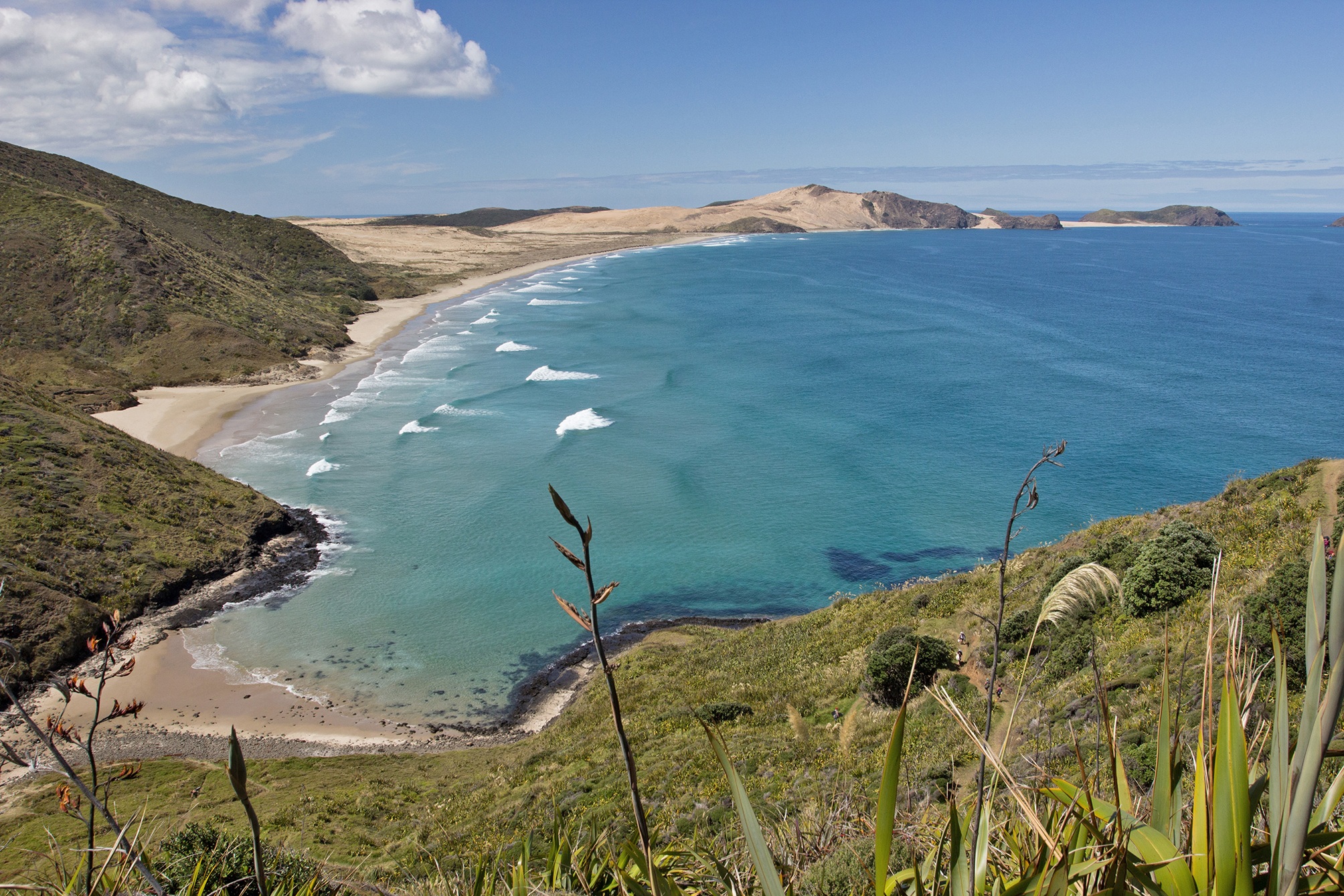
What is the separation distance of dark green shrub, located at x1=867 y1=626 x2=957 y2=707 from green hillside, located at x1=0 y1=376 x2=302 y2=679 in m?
22.2

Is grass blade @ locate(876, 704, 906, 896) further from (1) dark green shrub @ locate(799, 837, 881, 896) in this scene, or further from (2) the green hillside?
(2) the green hillside

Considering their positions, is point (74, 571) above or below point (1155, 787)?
below

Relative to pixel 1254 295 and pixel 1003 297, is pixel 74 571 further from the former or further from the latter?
pixel 1254 295

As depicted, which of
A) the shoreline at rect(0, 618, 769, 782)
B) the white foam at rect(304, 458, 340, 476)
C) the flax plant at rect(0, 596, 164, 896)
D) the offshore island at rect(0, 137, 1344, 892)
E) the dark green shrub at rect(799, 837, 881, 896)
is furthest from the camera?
the white foam at rect(304, 458, 340, 476)

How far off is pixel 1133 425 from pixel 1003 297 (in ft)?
176

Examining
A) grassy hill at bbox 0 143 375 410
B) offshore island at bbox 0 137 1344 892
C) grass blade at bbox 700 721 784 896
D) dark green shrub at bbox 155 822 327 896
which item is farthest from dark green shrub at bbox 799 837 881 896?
grassy hill at bbox 0 143 375 410

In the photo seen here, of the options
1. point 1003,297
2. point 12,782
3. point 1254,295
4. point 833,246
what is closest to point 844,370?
point 1003,297

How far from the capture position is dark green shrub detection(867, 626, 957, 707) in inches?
637

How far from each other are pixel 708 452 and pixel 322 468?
66.1ft

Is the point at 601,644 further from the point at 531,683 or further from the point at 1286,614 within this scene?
the point at 531,683

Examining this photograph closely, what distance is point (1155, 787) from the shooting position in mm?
2672

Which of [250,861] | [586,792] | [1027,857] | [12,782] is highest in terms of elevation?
[1027,857]

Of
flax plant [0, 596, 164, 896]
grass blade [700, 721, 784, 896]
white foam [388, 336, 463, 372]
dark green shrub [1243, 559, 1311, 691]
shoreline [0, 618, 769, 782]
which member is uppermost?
grass blade [700, 721, 784, 896]

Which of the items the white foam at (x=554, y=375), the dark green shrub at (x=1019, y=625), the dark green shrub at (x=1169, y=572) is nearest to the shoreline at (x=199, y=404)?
the white foam at (x=554, y=375)
